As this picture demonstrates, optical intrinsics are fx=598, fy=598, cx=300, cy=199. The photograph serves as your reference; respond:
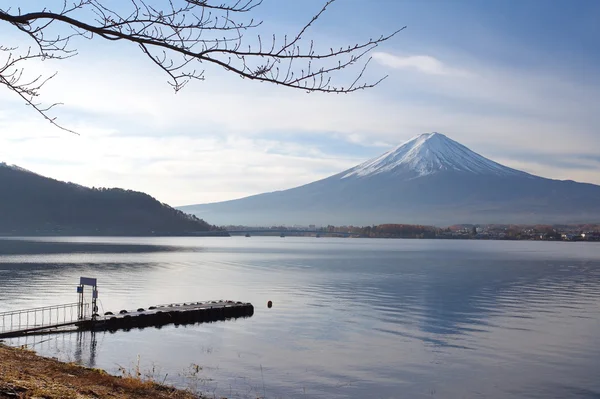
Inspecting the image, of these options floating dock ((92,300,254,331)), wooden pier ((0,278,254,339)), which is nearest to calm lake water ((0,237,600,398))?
wooden pier ((0,278,254,339))

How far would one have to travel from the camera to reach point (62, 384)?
446 inches

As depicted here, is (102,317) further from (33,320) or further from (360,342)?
(360,342)

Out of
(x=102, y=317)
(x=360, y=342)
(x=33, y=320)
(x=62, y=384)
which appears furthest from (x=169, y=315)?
(x=62, y=384)

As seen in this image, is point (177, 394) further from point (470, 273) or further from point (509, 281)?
point (470, 273)

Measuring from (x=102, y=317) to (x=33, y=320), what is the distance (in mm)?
4462

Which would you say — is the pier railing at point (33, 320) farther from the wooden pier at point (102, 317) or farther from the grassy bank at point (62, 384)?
the grassy bank at point (62, 384)

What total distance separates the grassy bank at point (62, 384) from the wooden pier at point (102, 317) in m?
10.4

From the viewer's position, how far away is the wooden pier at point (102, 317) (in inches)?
1252

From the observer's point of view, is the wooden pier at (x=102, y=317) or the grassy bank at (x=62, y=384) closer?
the grassy bank at (x=62, y=384)

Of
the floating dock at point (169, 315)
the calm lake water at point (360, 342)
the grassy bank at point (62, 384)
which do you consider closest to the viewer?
the grassy bank at point (62, 384)

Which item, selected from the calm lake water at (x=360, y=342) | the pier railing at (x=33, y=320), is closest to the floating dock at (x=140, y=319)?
the pier railing at (x=33, y=320)

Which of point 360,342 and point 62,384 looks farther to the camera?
point 360,342

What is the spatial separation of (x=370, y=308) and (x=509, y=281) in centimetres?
3181

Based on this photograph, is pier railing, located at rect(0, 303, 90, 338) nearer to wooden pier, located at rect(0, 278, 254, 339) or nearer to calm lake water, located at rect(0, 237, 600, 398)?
wooden pier, located at rect(0, 278, 254, 339)
